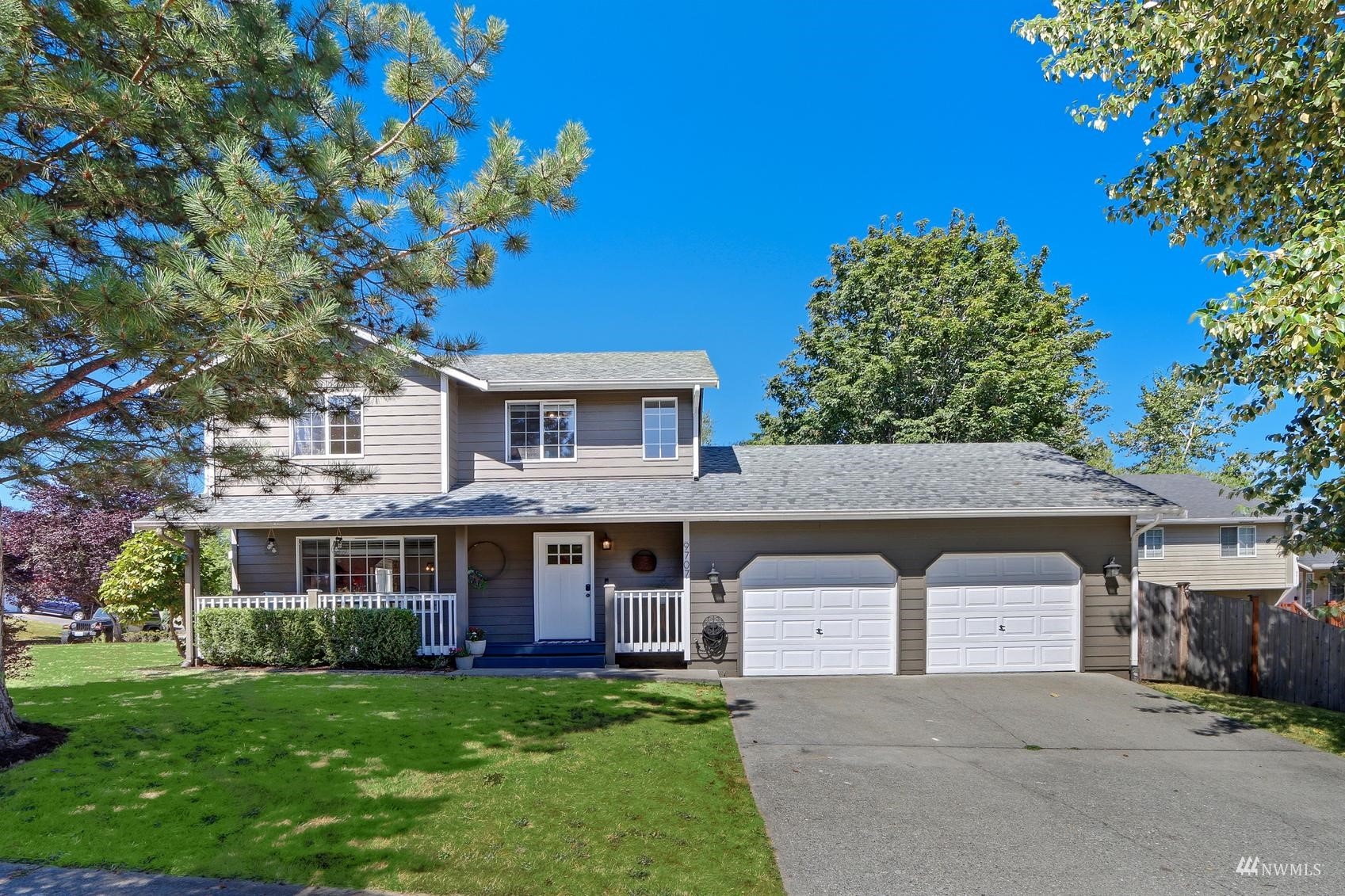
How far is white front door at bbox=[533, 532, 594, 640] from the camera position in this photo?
12.0 m

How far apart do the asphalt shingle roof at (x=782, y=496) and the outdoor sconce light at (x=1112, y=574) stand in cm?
88

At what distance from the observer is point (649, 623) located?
36.2 feet

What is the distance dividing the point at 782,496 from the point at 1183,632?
6.60 metres

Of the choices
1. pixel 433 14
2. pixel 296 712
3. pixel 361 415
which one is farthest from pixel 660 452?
pixel 433 14

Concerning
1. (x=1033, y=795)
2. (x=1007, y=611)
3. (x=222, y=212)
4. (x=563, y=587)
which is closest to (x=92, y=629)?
(x=563, y=587)

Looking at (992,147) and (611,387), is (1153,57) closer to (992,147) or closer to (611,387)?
(611,387)

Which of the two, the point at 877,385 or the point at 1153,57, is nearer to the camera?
the point at 1153,57

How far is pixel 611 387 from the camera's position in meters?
12.4

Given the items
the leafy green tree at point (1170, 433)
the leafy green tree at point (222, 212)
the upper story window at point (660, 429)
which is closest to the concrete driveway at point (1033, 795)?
the upper story window at point (660, 429)

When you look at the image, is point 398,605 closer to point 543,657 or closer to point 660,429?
point 543,657

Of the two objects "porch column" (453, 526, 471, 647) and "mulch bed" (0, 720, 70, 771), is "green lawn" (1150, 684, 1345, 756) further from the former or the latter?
"mulch bed" (0, 720, 70, 771)

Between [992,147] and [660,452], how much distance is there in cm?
1433

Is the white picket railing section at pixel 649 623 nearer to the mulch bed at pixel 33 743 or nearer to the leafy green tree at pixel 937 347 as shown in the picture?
the mulch bed at pixel 33 743

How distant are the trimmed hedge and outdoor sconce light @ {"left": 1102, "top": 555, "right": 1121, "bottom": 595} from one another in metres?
11.1
